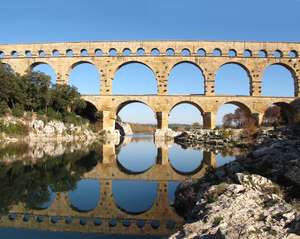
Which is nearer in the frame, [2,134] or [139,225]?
[139,225]

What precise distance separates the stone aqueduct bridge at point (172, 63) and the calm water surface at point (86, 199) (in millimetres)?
27682

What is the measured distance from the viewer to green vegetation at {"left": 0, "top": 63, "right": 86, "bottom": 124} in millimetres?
35938

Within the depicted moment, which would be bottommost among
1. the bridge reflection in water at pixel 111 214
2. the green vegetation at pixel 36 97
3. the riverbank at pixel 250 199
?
the bridge reflection in water at pixel 111 214

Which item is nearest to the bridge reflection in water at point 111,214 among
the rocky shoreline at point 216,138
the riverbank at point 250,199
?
the riverbank at point 250,199

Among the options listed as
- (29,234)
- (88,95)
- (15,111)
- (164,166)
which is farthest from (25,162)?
(88,95)

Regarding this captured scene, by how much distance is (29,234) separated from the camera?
316 inches

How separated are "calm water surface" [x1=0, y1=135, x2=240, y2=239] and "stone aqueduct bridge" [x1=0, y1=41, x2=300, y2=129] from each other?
27.7 m

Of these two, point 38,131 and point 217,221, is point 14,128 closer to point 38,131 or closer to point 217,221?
point 38,131

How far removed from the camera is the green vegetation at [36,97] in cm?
3594

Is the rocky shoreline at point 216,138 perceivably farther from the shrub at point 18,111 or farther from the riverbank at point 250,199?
the riverbank at point 250,199

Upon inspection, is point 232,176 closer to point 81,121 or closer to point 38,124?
point 38,124

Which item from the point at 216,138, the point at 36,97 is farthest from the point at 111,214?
the point at 36,97

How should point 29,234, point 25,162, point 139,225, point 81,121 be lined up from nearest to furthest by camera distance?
point 29,234
point 139,225
point 25,162
point 81,121

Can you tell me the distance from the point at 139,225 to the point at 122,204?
2.27 metres
